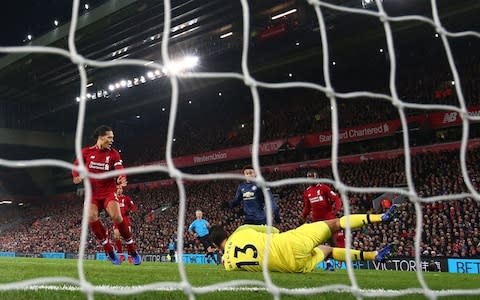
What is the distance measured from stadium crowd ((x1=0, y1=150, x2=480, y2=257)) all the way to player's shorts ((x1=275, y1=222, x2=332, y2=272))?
8.92m

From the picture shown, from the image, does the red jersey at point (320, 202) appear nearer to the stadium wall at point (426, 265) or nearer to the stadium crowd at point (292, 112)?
the stadium wall at point (426, 265)

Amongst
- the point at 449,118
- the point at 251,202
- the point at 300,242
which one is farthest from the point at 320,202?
the point at 449,118

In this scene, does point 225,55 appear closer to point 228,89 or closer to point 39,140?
point 228,89

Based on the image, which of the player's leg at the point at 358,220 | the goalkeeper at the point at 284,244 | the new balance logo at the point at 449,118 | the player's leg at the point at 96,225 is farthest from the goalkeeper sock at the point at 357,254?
the new balance logo at the point at 449,118

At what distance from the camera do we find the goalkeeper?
4.84 metres

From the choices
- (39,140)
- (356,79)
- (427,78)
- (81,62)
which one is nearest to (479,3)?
(427,78)

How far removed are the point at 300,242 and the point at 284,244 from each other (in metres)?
0.17

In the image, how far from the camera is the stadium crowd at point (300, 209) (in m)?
13.6

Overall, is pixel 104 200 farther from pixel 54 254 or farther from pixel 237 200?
pixel 54 254

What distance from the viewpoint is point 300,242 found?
485 cm

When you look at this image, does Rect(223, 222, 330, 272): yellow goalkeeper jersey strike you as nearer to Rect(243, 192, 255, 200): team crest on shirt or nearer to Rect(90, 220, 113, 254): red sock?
Rect(90, 220, 113, 254): red sock

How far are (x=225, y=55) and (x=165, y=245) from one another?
29.7 feet

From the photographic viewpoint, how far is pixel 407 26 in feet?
63.1

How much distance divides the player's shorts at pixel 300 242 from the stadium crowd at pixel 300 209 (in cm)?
892
